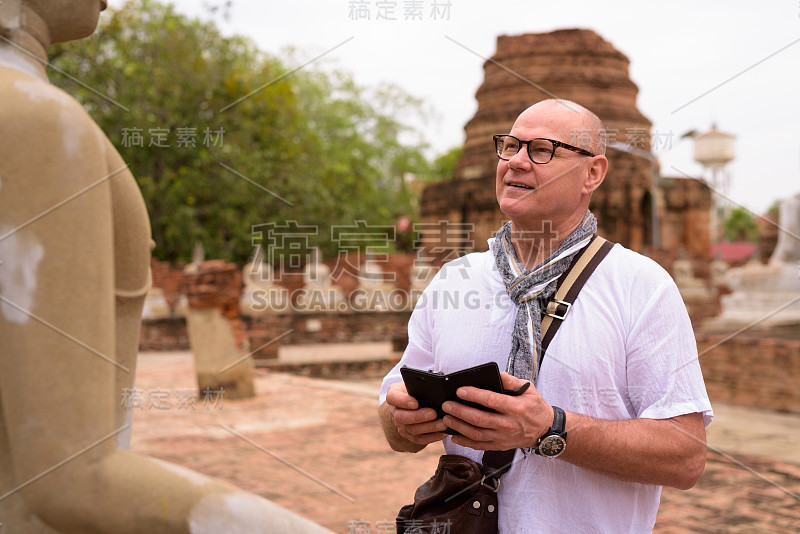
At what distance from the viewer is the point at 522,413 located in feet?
4.83

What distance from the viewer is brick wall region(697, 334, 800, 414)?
762cm

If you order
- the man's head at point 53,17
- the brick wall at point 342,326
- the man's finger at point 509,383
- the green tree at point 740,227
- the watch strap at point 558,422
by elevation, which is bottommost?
the brick wall at point 342,326

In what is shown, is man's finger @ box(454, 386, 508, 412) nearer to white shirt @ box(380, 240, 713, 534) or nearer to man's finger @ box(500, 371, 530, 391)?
man's finger @ box(500, 371, 530, 391)

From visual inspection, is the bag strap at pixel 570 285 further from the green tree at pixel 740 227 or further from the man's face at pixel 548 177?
the green tree at pixel 740 227

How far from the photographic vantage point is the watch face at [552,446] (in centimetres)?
152

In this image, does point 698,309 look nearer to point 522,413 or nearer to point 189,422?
point 189,422

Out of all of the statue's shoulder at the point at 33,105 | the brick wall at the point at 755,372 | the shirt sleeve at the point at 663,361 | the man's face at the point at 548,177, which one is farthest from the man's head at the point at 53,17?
the brick wall at the point at 755,372

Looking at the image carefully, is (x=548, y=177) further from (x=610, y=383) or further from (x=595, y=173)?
(x=610, y=383)

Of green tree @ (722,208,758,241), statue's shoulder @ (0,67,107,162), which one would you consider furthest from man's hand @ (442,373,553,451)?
green tree @ (722,208,758,241)

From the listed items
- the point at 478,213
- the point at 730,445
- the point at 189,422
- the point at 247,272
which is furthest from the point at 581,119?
the point at 478,213

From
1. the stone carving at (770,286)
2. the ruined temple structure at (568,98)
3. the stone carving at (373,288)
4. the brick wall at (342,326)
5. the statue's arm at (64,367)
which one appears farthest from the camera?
the ruined temple structure at (568,98)

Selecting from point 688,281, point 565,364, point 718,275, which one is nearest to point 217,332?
point 565,364

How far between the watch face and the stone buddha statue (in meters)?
0.60

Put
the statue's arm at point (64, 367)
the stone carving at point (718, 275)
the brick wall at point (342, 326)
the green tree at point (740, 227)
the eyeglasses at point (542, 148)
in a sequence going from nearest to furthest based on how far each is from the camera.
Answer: the statue's arm at point (64, 367) → the eyeglasses at point (542, 148) → the brick wall at point (342, 326) → the stone carving at point (718, 275) → the green tree at point (740, 227)
